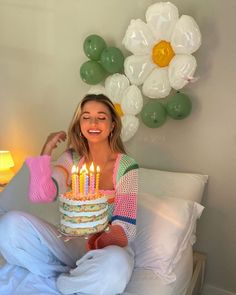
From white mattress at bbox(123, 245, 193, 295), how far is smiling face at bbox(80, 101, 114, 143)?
574 millimetres

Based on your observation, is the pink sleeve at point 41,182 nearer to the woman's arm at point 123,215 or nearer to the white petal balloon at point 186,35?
the woman's arm at point 123,215

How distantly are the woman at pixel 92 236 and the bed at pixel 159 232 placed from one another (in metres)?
0.09

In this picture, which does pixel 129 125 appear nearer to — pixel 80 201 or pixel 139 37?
pixel 139 37

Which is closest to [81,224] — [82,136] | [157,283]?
[157,283]

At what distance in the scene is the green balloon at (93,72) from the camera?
1924mm

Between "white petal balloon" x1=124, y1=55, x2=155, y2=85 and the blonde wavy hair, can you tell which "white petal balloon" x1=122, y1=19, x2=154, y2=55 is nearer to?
"white petal balloon" x1=124, y1=55, x2=155, y2=85

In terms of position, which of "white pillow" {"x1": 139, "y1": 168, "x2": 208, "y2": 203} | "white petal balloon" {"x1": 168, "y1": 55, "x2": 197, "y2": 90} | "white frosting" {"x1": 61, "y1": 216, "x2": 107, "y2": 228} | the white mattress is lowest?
the white mattress

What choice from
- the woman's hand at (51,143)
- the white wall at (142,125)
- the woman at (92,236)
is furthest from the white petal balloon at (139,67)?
the woman's hand at (51,143)

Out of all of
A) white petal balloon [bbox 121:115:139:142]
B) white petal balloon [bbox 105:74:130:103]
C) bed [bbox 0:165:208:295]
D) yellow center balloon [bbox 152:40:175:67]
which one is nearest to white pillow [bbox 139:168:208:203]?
bed [bbox 0:165:208:295]

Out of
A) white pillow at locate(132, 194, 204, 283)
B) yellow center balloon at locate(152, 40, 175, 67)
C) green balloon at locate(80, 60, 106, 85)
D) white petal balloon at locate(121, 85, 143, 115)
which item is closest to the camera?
white pillow at locate(132, 194, 204, 283)

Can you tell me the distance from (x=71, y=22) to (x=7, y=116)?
88 centimetres

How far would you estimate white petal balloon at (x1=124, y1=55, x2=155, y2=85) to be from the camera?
1741 mm

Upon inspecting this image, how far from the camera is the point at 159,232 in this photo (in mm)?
1476

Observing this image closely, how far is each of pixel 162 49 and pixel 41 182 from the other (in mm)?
875
